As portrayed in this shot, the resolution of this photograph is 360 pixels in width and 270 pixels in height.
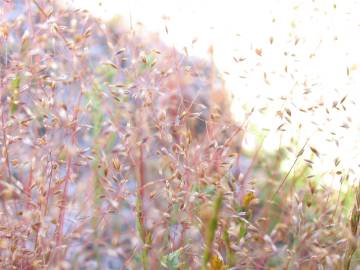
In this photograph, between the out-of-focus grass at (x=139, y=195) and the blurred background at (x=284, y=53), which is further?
the blurred background at (x=284, y=53)

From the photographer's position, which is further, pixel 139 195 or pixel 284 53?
pixel 284 53

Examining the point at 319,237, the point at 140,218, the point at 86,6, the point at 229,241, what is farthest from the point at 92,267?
the point at 86,6

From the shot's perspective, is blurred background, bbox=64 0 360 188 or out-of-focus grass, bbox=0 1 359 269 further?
blurred background, bbox=64 0 360 188

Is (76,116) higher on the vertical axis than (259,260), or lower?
higher

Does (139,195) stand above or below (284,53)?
below

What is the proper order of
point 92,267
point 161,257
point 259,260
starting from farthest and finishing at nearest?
1. point 92,267
2. point 259,260
3. point 161,257

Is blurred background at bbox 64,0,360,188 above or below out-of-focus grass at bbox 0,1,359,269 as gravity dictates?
above

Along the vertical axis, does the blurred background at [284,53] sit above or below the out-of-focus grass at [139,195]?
above

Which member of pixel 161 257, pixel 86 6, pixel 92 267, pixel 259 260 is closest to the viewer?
pixel 161 257

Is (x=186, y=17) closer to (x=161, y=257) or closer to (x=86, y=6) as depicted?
(x=86, y=6)

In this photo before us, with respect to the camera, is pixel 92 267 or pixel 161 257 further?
pixel 92 267

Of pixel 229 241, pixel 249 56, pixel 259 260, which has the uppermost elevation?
pixel 249 56
